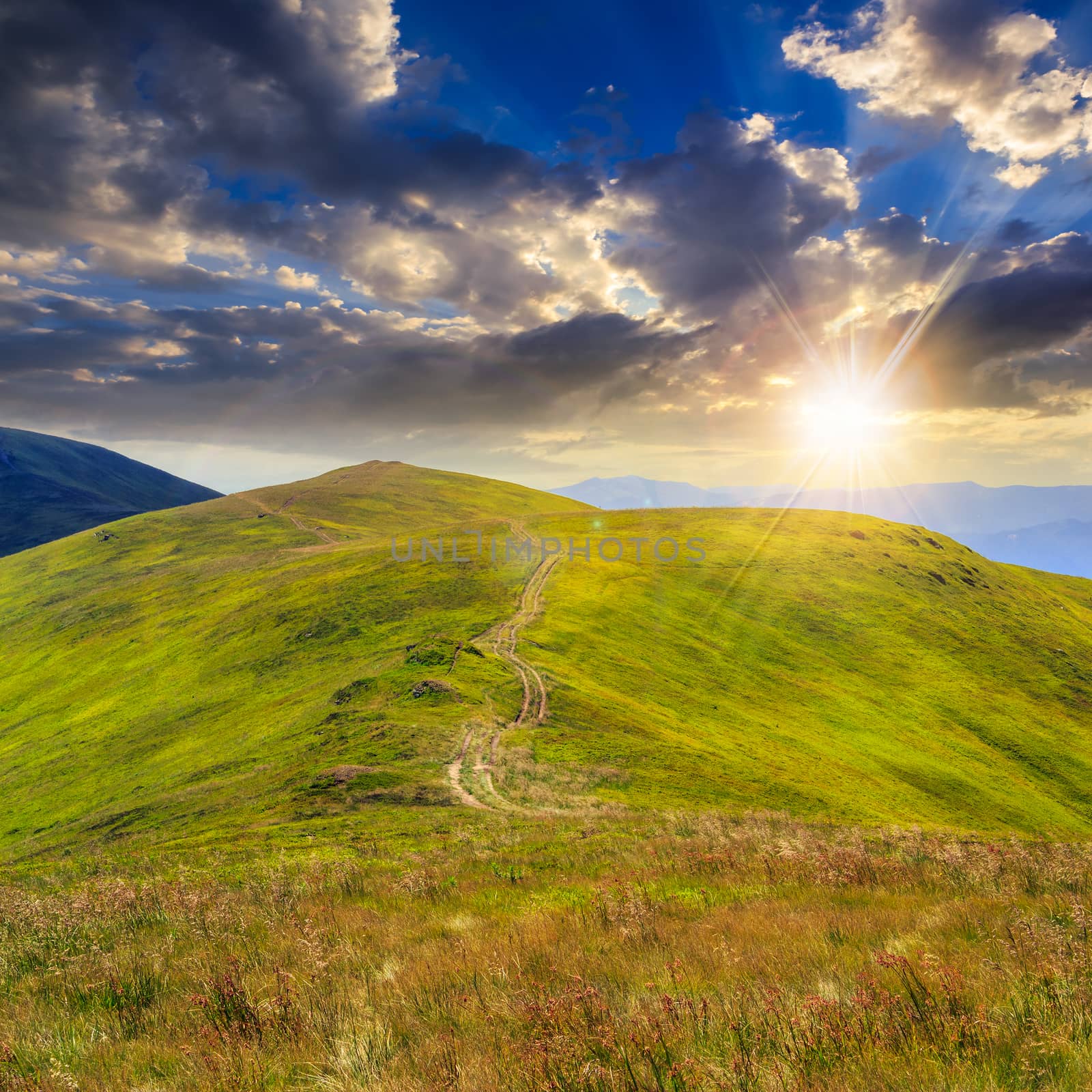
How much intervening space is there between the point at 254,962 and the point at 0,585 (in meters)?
174

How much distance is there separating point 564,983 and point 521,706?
120 ft

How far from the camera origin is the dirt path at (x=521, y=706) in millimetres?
28897

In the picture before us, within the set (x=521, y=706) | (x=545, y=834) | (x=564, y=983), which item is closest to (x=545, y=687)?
(x=521, y=706)

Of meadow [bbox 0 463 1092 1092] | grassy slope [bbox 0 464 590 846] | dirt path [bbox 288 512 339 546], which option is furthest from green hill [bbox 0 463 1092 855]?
dirt path [bbox 288 512 339 546]

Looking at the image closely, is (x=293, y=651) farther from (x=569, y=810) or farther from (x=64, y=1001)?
(x=64, y=1001)

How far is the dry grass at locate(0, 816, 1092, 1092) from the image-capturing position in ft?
14.2

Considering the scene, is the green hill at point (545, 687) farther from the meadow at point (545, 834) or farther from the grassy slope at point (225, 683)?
the meadow at point (545, 834)

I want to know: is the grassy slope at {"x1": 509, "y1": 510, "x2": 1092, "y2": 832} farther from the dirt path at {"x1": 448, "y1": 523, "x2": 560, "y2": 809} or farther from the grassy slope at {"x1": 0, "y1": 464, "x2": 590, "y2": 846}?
the grassy slope at {"x1": 0, "y1": 464, "x2": 590, "y2": 846}

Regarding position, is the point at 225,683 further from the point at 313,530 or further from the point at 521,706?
the point at 313,530

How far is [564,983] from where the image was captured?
5.86 m

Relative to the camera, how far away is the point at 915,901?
9.08 meters

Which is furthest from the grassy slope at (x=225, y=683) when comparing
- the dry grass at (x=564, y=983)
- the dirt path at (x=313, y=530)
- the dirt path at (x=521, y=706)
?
the dry grass at (x=564, y=983)

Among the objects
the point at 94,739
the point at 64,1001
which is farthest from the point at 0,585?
Result: the point at 64,1001

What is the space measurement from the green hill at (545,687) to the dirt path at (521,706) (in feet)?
1.10
